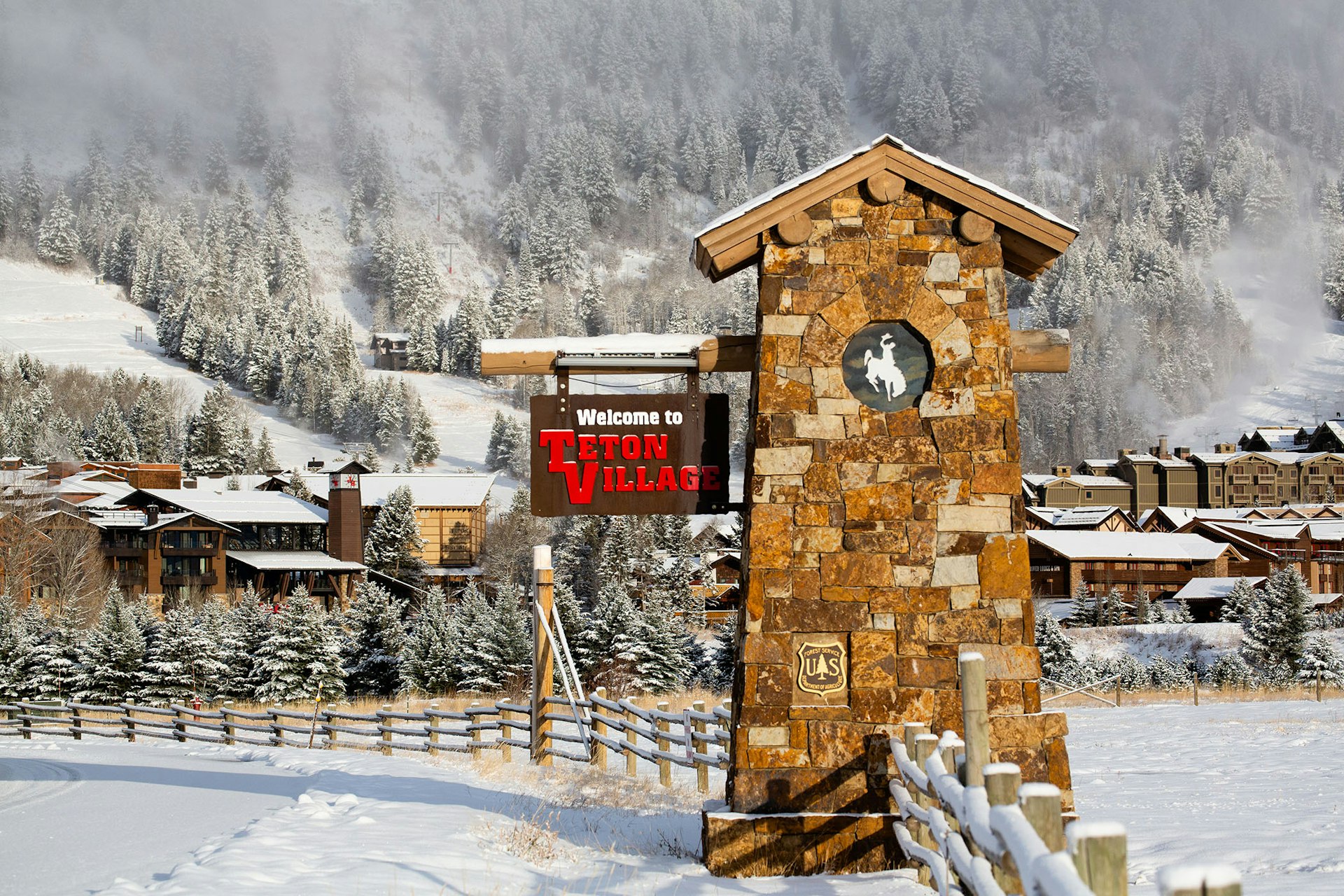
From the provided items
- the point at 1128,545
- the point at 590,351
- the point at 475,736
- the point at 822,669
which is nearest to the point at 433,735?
the point at 475,736

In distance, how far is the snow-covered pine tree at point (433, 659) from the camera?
3916 centimetres

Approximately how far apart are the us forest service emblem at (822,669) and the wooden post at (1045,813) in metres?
4.84

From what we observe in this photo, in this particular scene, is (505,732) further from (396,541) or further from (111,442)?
(111,442)

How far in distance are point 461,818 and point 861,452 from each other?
16.4 ft

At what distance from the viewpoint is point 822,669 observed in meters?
9.21

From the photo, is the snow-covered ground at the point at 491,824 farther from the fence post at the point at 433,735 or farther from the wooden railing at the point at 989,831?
the fence post at the point at 433,735

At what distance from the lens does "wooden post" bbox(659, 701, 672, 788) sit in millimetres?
15383

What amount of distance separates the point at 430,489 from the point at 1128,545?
4153 centimetres

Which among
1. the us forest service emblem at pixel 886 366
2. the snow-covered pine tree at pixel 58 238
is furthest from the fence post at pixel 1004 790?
the snow-covered pine tree at pixel 58 238

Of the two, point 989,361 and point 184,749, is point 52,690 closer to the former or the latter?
point 184,749

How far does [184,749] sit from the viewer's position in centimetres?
2492

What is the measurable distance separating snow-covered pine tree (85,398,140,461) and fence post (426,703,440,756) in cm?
8007

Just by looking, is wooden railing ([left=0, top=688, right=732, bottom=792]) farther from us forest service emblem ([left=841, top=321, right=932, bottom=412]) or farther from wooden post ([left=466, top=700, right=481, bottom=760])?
us forest service emblem ([left=841, top=321, right=932, bottom=412])

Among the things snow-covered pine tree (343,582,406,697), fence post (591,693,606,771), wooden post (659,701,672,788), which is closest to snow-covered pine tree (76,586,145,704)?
snow-covered pine tree (343,582,406,697)
